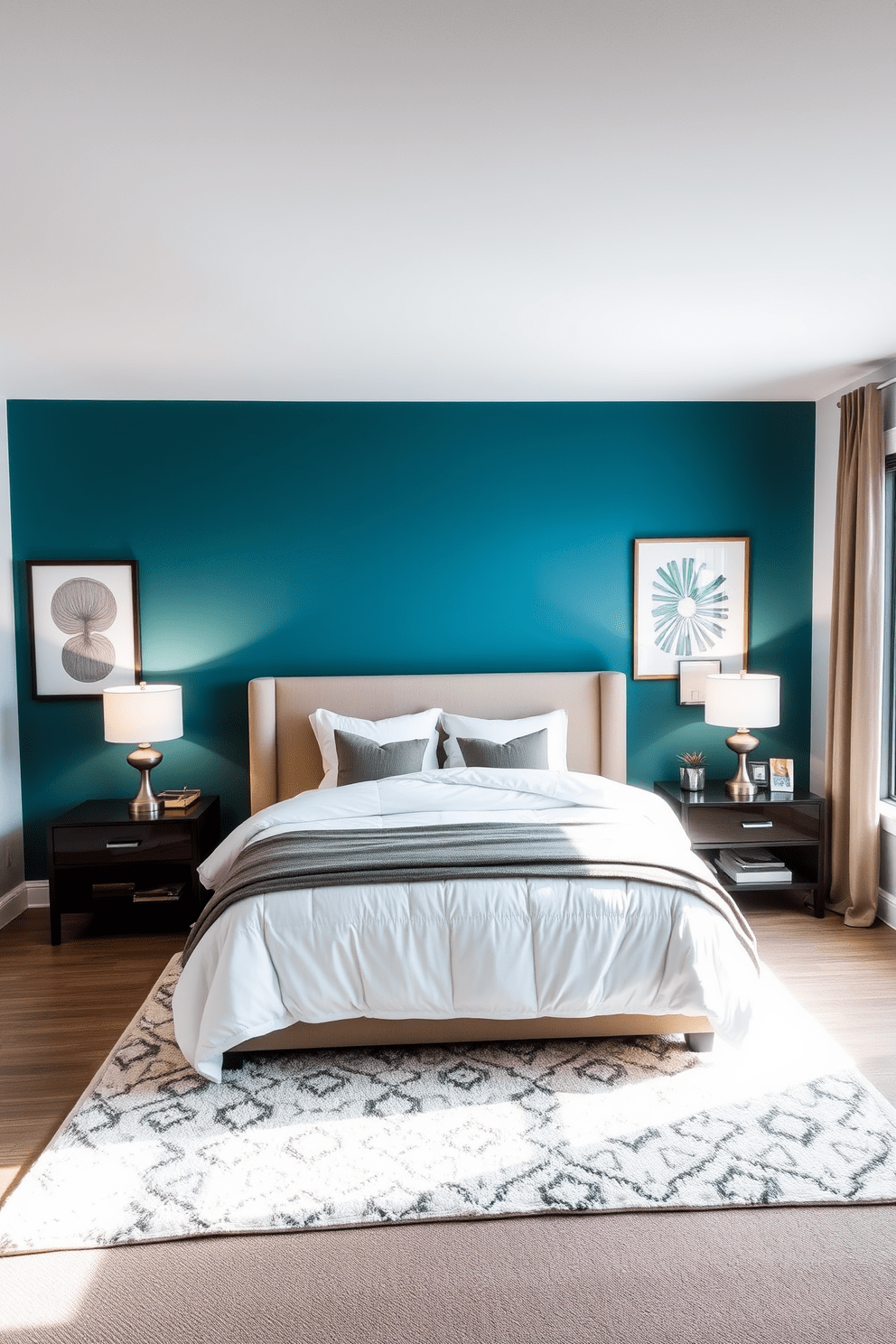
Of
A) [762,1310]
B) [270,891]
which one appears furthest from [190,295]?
[762,1310]

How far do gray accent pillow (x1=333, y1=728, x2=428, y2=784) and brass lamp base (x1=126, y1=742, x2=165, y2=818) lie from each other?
0.97 meters

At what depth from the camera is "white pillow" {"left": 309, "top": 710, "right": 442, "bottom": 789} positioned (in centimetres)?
435

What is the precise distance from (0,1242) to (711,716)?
3698 mm

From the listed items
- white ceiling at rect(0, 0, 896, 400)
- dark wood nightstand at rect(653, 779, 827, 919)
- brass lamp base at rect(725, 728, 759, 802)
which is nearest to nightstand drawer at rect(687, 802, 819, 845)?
dark wood nightstand at rect(653, 779, 827, 919)

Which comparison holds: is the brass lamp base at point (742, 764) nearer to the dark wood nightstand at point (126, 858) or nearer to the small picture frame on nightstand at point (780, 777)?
the small picture frame on nightstand at point (780, 777)

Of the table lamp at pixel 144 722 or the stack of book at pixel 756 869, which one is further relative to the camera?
the stack of book at pixel 756 869

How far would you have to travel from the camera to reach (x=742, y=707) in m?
4.44

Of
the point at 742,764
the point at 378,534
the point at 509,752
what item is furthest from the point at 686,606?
the point at 378,534

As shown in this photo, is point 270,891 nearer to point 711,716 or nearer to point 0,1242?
point 0,1242

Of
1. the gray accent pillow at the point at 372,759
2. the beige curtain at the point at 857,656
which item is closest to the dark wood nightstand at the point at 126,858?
the gray accent pillow at the point at 372,759

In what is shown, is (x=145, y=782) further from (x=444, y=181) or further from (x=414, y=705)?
(x=444, y=181)

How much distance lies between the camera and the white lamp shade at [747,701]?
4.43 metres

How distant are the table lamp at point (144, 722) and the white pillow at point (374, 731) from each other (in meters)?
0.72

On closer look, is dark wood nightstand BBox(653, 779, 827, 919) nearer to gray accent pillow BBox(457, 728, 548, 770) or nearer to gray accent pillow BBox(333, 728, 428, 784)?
gray accent pillow BBox(457, 728, 548, 770)
